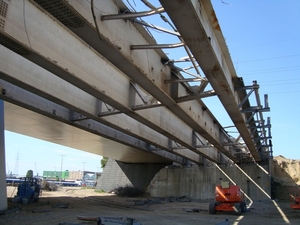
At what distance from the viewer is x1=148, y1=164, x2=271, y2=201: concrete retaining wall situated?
30.9 metres

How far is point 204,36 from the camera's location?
6.98 metres

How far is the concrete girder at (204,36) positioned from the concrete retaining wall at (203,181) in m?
22.6

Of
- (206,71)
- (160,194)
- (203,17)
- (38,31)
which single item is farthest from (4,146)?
(160,194)

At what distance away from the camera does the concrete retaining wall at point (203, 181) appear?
30875mm

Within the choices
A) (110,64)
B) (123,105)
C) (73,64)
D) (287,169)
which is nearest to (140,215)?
(123,105)

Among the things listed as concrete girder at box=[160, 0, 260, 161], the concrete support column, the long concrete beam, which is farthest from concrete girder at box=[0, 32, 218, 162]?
the concrete support column

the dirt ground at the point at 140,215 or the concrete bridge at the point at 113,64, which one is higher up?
the concrete bridge at the point at 113,64

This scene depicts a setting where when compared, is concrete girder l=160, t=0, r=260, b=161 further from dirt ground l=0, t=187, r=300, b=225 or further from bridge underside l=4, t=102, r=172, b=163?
bridge underside l=4, t=102, r=172, b=163

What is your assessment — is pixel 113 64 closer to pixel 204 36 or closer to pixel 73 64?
pixel 73 64

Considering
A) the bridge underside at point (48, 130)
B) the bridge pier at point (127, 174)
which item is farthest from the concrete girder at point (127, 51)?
the bridge pier at point (127, 174)

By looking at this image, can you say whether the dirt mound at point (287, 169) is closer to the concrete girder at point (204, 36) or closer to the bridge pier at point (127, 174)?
the bridge pier at point (127, 174)

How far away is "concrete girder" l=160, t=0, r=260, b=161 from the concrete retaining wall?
74.1 feet

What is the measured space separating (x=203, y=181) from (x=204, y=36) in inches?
1132

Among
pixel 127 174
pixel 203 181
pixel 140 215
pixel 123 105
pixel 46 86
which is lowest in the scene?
pixel 140 215
